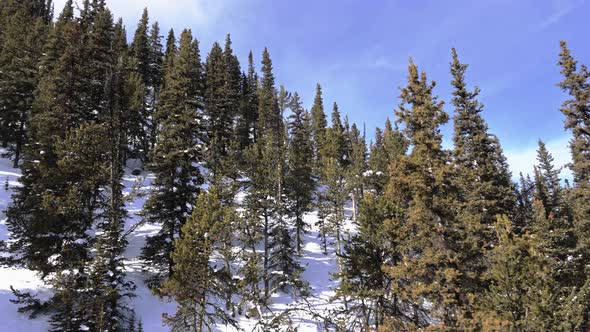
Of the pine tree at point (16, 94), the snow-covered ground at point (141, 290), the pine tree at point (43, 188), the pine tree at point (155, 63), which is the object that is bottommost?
the snow-covered ground at point (141, 290)

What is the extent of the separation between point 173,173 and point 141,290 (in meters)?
8.13

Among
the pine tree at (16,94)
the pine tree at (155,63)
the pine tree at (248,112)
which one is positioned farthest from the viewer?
the pine tree at (155,63)

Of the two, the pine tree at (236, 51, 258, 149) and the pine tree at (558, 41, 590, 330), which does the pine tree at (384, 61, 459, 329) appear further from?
the pine tree at (236, 51, 258, 149)

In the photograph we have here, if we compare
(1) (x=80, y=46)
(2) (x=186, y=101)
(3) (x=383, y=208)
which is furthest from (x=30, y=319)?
(1) (x=80, y=46)

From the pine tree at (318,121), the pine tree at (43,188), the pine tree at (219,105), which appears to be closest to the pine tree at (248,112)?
the pine tree at (219,105)

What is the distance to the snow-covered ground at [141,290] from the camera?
16.8 metres

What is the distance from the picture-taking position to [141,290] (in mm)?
22953

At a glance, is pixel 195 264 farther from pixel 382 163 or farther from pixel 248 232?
pixel 382 163

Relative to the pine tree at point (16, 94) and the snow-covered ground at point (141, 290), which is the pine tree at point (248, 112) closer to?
the snow-covered ground at point (141, 290)

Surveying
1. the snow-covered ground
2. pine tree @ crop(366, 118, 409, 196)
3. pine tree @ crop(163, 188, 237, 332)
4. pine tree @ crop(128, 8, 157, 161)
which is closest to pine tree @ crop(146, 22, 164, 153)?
pine tree @ crop(128, 8, 157, 161)

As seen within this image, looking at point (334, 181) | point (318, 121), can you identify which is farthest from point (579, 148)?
point (318, 121)

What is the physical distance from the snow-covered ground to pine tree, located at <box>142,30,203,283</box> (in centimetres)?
176

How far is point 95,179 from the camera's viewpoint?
18625 mm

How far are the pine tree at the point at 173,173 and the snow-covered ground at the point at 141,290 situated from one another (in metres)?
1.76
